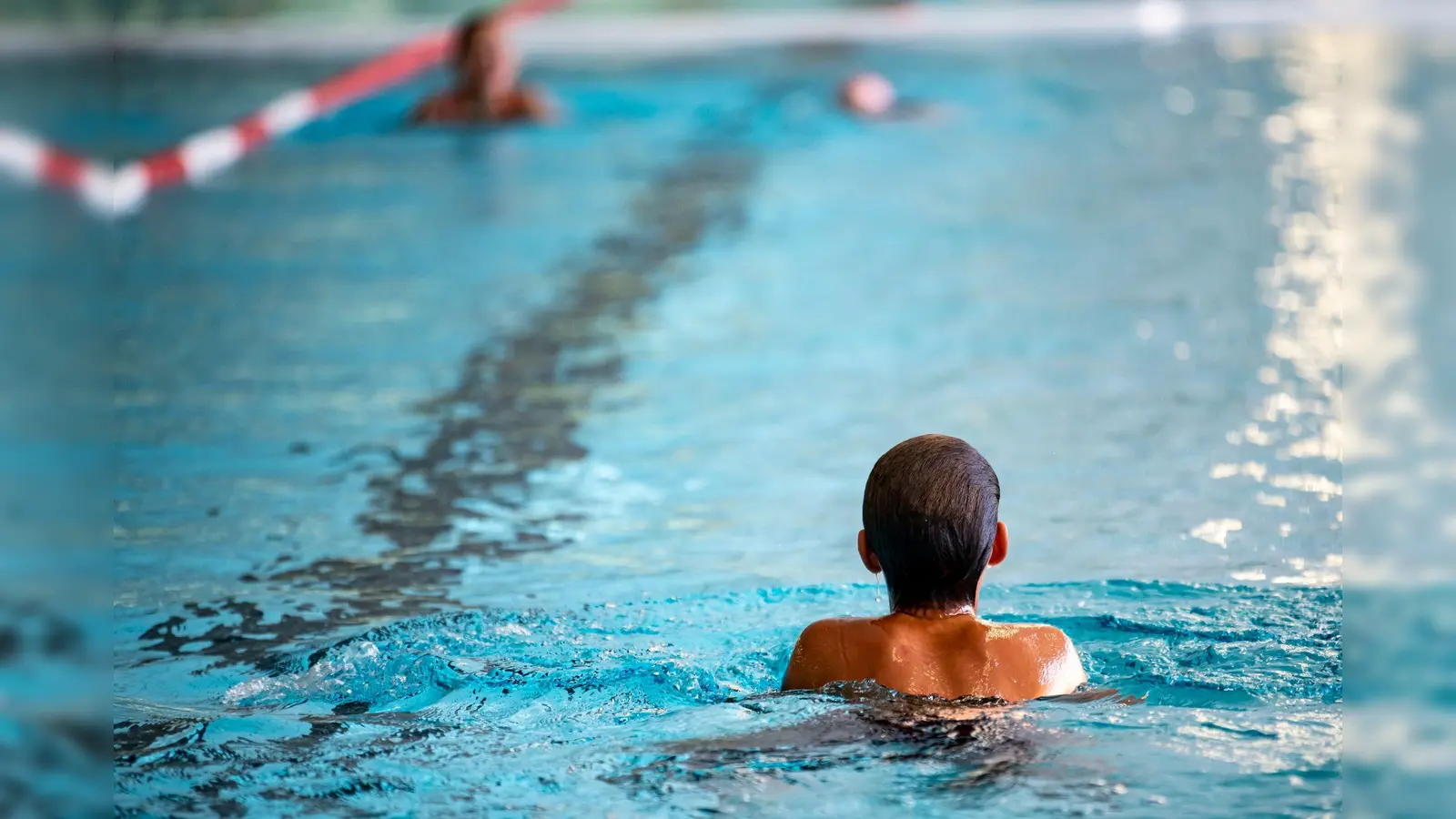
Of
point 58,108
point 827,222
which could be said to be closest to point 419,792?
point 58,108

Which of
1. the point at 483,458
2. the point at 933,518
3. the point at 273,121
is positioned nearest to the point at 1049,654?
the point at 933,518

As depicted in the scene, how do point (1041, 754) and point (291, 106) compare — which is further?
point (291, 106)

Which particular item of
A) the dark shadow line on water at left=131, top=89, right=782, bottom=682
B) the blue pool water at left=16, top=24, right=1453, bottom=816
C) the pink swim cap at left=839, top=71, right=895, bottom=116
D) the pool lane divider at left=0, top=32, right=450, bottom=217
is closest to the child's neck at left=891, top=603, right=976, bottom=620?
the blue pool water at left=16, top=24, right=1453, bottom=816

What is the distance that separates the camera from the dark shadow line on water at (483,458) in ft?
10.4

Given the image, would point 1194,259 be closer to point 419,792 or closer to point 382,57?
point 419,792

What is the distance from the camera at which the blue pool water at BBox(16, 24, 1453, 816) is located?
6.90 ft

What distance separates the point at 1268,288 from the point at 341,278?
13.0 feet

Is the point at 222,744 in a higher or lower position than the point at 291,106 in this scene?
lower

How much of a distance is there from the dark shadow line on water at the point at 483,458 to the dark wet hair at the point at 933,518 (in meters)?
1.32

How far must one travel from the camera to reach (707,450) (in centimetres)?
437

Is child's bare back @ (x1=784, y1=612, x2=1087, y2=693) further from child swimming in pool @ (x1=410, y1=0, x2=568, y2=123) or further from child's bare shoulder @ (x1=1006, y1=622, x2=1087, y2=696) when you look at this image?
child swimming in pool @ (x1=410, y1=0, x2=568, y2=123)

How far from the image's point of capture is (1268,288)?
5750mm

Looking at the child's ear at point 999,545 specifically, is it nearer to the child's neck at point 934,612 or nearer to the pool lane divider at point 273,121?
the child's neck at point 934,612

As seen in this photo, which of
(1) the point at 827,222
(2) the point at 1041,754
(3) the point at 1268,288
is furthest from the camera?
(1) the point at 827,222
